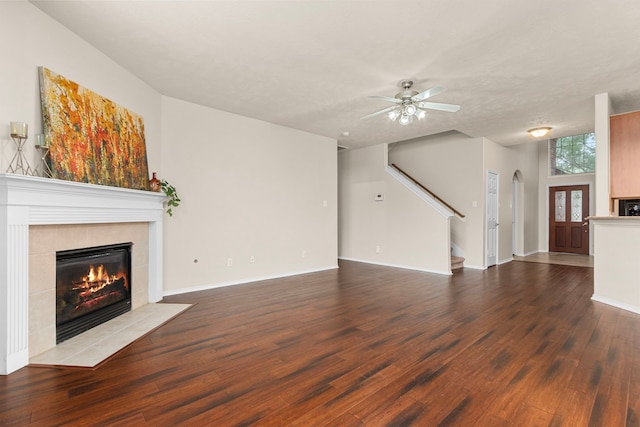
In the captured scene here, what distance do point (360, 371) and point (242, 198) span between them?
3.59 metres

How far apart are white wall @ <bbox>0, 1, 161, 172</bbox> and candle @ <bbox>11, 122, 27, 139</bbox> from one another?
89 mm

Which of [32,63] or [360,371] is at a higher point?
[32,63]

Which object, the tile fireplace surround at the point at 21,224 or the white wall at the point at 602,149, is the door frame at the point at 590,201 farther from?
the tile fireplace surround at the point at 21,224

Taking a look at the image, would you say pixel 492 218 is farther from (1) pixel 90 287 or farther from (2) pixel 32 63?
(2) pixel 32 63

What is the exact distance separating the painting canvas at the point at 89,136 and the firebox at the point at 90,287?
0.76m

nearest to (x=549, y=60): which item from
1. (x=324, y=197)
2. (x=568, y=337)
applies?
(x=568, y=337)

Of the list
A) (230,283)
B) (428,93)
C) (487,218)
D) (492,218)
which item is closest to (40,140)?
(230,283)

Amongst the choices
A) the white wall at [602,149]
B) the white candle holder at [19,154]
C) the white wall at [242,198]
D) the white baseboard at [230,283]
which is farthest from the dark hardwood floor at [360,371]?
the white candle holder at [19,154]

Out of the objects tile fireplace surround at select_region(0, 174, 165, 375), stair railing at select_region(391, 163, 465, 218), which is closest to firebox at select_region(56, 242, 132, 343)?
tile fireplace surround at select_region(0, 174, 165, 375)

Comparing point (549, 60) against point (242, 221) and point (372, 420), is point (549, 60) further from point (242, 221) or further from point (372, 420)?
point (242, 221)

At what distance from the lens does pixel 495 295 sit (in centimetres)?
434

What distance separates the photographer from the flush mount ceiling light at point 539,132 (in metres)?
5.72

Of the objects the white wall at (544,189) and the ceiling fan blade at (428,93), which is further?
the white wall at (544,189)

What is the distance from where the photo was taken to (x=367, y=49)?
2.98 m
